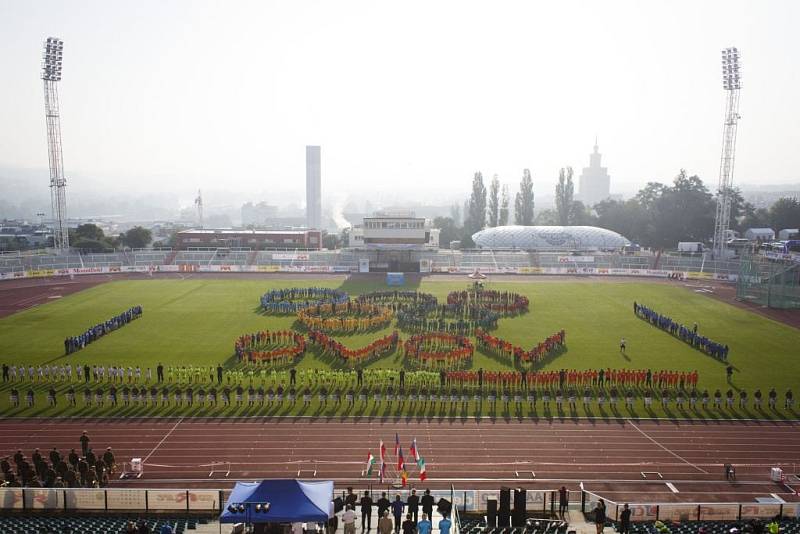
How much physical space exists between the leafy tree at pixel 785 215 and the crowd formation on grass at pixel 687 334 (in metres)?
51.6

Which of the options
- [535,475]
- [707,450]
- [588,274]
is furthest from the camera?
[588,274]

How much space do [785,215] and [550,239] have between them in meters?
32.5

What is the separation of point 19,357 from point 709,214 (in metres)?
72.9

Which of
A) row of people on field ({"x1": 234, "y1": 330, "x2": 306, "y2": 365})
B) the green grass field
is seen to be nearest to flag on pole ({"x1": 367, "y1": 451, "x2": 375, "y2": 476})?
the green grass field

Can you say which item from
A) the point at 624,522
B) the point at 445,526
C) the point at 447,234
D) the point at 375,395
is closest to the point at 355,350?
the point at 375,395

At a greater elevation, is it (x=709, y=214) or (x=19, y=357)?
(x=709, y=214)

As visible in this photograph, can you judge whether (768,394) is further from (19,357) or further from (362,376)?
(19,357)

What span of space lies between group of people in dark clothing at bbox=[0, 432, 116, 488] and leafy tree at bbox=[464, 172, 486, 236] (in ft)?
247

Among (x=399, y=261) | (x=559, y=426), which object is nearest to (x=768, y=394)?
(x=559, y=426)

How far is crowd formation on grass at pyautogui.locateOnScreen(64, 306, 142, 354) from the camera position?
89.4ft

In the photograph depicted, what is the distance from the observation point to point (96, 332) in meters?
29.9

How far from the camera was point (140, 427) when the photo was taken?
1912 cm

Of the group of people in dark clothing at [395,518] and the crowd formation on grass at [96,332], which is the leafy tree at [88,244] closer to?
the crowd formation on grass at [96,332]

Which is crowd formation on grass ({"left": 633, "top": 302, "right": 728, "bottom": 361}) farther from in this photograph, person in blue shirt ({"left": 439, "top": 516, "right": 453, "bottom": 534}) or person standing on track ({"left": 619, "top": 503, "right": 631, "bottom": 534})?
person in blue shirt ({"left": 439, "top": 516, "right": 453, "bottom": 534})
